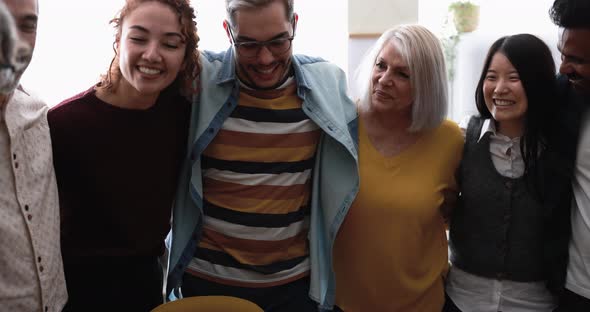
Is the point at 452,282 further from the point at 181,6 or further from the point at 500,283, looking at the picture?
the point at 181,6

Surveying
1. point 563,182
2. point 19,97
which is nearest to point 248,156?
point 19,97

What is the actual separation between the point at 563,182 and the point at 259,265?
991 millimetres

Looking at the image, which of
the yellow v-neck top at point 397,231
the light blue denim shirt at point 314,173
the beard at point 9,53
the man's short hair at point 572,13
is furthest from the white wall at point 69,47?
the beard at point 9,53

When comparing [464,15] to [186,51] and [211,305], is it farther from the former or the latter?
[211,305]

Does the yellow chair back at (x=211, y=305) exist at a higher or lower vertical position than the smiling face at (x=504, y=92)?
lower

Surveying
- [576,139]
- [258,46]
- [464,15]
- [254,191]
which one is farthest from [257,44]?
[464,15]

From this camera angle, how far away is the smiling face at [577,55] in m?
1.38

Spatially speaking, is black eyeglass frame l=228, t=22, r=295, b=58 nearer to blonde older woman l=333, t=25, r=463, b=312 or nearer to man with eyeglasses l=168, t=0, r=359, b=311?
man with eyeglasses l=168, t=0, r=359, b=311

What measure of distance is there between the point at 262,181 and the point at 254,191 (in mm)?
41

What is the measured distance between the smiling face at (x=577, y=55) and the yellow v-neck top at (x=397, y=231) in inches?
16.4

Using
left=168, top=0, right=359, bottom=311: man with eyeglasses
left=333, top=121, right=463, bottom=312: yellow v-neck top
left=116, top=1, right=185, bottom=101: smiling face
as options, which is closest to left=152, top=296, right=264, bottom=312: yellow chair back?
left=168, top=0, right=359, bottom=311: man with eyeglasses

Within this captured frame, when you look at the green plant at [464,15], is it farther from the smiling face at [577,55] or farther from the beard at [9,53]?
the beard at [9,53]

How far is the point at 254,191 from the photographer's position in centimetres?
152

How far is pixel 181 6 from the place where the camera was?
4.56 ft
